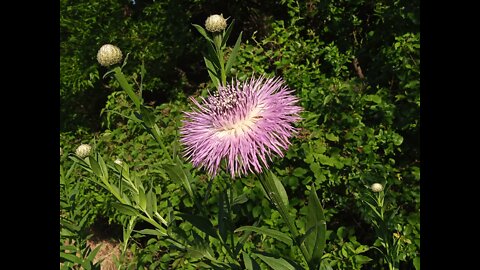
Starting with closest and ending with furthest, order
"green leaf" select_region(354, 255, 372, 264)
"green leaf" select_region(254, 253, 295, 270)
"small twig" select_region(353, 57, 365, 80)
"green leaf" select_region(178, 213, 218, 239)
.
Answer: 1. "green leaf" select_region(254, 253, 295, 270)
2. "green leaf" select_region(178, 213, 218, 239)
3. "green leaf" select_region(354, 255, 372, 264)
4. "small twig" select_region(353, 57, 365, 80)

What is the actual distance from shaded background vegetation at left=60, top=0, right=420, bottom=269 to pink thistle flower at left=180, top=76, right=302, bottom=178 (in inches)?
6.9

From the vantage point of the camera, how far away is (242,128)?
1.01 meters

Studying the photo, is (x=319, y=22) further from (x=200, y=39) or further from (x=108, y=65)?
(x=108, y=65)

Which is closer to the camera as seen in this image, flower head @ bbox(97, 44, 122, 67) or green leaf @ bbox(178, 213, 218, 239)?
green leaf @ bbox(178, 213, 218, 239)

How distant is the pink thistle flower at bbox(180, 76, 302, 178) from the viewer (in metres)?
0.94

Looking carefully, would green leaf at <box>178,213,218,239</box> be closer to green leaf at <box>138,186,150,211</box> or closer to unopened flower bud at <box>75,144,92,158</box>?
green leaf at <box>138,186,150,211</box>

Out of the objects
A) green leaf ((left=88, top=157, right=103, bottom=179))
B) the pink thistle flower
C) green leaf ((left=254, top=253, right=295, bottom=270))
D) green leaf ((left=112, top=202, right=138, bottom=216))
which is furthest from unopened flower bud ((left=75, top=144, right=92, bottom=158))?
green leaf ((left=254, top=253, right=295, bottom=270))

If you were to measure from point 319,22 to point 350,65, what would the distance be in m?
0.39

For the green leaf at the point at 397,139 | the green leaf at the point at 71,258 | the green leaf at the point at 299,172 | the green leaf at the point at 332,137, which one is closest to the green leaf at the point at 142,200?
the green leaf at the point at 71,258

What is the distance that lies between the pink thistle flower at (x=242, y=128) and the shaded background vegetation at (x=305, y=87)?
17 centimetres

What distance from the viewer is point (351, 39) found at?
9.64 ft

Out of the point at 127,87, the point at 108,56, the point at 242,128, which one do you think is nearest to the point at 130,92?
the point at 127,87
